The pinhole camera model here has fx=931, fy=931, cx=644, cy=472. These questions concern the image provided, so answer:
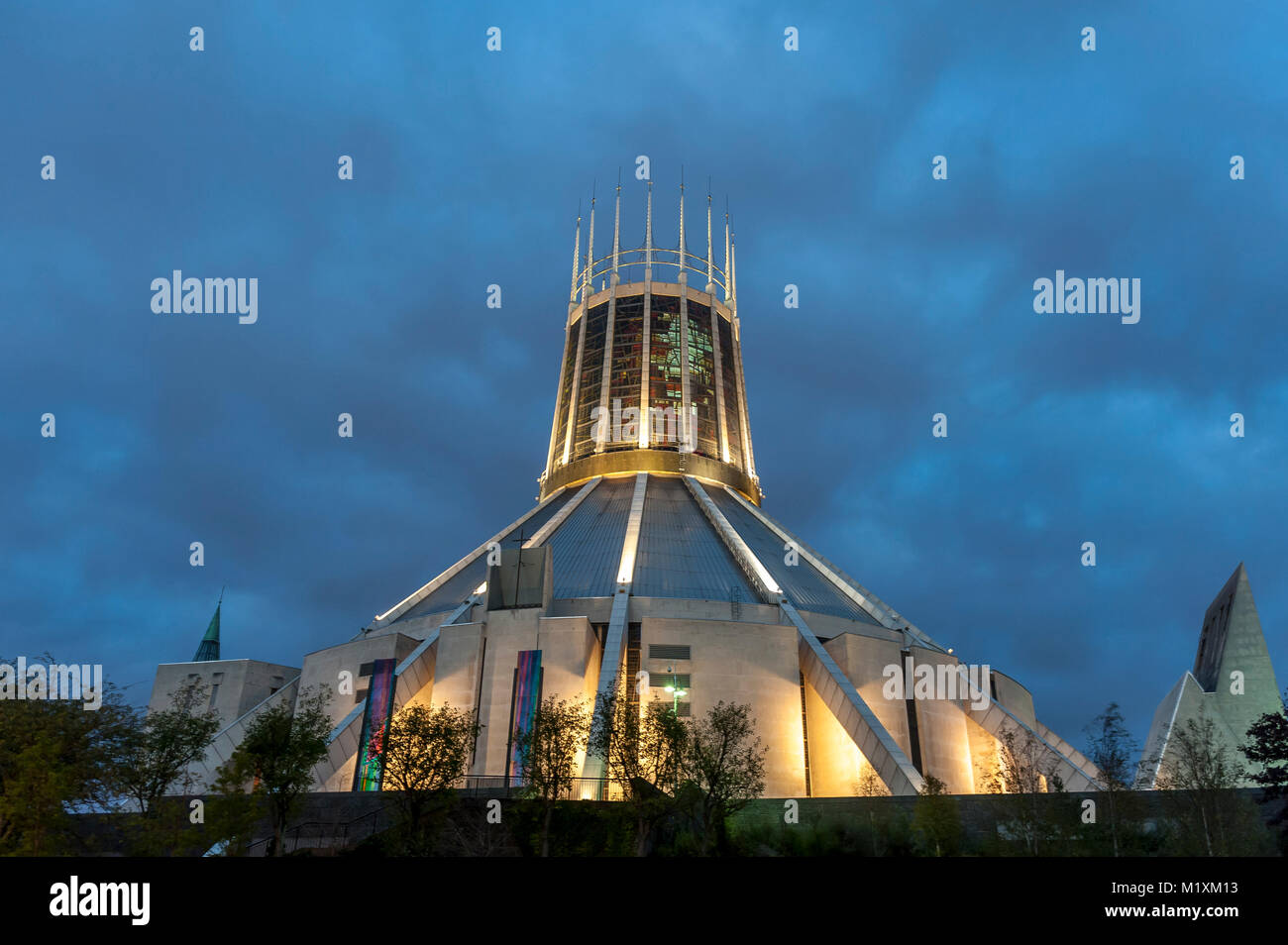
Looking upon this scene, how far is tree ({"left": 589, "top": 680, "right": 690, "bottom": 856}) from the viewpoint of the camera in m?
22.8

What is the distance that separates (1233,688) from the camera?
3847 cm

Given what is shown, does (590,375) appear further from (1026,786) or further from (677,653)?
(1026,786)

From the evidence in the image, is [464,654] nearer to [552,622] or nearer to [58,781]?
[552,622]

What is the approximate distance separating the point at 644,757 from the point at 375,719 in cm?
1128

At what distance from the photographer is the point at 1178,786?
26609mm

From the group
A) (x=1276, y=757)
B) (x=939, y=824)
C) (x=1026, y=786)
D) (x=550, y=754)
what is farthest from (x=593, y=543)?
(x=1276, y=757)

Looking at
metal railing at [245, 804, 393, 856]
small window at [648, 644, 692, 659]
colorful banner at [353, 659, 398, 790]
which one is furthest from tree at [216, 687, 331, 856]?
small window at [648, 644, 692, 659]

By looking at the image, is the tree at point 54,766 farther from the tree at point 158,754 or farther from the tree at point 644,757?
the tree at point 644,757

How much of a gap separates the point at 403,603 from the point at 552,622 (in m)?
12.1

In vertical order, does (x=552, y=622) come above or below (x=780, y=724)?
above

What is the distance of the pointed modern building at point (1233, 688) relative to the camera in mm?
37719

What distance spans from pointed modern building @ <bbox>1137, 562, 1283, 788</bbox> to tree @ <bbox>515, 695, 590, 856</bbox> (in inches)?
957

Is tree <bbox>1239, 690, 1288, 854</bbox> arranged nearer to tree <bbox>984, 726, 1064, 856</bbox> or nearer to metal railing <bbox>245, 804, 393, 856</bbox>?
tree <bbox>984, 726, 1064, 856</bbox>
